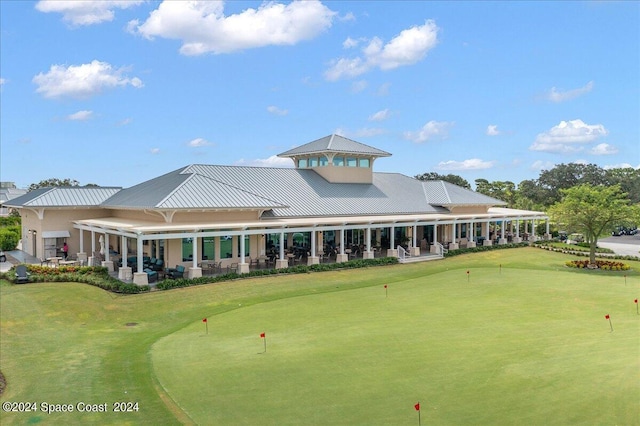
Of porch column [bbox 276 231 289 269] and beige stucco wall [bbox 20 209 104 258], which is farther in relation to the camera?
beige stucco wall [bbox 20 209 104 258]

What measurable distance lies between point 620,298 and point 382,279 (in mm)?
12012

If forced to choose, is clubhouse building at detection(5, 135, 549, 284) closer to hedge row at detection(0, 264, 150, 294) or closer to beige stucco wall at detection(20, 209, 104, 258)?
beige stucco wall at detection(20, 209, 104, 258)

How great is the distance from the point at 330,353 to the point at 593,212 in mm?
28339

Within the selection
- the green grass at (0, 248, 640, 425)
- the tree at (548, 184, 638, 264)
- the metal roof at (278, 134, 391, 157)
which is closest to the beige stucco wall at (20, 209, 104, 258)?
the green grass at (0, 248, 640, 425)

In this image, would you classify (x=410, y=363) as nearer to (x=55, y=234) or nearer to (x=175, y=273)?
(x=175, y=273)

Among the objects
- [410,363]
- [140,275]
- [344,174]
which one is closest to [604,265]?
[344,174]

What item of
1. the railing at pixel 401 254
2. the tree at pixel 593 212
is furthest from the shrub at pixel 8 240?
the tree at pixel 593 212

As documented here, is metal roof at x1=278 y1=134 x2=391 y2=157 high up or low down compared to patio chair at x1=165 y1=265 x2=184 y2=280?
up

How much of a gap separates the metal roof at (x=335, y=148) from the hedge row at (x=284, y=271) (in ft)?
38.2

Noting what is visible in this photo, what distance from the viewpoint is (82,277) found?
26.9m

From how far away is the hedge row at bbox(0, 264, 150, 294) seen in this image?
24.9 m

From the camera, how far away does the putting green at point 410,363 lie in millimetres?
10391

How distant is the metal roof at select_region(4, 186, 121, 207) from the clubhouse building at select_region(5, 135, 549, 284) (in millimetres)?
73

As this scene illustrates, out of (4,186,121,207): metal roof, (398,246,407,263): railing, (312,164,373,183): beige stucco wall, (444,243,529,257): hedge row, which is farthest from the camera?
(312,164,373,183): beige stucco wall
